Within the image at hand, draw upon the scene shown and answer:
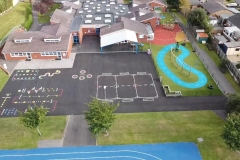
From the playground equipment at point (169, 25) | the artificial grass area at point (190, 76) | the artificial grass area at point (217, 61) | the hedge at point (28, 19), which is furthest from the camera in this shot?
the playground equipment at point (169, 25)

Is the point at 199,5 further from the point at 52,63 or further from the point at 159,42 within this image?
the point at 52,63

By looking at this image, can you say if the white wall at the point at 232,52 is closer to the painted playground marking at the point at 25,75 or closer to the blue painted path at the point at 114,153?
the blue painted path at the point at 114,153

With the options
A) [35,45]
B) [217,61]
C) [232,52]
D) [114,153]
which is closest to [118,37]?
[35,45]

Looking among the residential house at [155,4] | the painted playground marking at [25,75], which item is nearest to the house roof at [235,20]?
the residential house at [155,4]

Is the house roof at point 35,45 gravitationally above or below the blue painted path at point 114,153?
above

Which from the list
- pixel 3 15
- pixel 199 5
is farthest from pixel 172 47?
pixel 3 15

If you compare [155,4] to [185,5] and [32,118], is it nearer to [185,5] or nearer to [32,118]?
[185,5]
